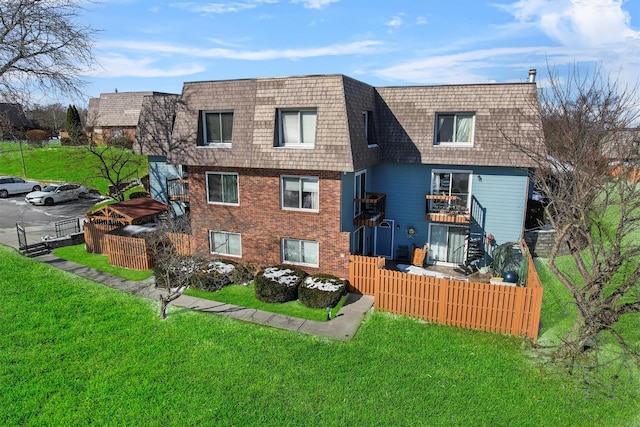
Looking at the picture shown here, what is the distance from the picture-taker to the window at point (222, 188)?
57.7 feet

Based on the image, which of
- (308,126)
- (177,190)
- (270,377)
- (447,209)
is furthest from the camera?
(177,190)

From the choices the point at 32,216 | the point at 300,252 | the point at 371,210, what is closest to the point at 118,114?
the point at 32,216

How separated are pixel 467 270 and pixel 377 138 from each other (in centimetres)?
734

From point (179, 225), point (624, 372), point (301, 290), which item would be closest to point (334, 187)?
point (301, 290)

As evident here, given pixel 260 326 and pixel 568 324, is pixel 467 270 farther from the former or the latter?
pixel 260 326

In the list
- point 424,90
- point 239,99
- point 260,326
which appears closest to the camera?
point 260,326

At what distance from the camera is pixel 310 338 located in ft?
41.0

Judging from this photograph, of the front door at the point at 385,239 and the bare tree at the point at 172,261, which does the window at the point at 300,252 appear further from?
the front door at the point at 385,239

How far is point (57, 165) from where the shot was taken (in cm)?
4528

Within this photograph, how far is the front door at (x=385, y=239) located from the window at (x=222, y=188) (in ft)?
23.4

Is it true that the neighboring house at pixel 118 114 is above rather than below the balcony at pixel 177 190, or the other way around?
above

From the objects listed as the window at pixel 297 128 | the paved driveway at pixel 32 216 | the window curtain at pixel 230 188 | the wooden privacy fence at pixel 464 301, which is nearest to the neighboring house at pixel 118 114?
the paved driveway at pixel 32 216

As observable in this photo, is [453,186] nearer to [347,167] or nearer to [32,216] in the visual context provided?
[347,167]

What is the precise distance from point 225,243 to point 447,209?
407 inches
